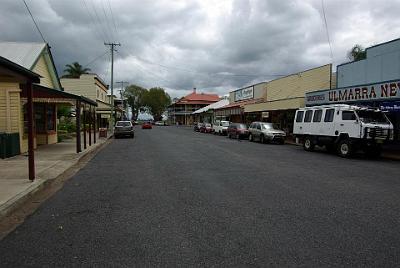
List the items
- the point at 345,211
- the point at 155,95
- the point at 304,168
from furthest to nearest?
the point at 155,95
the point at 304,168
the point at 345,211

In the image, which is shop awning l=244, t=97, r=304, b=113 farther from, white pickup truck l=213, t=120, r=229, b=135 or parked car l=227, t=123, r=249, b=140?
white pickup truck l=213, t=120, r=229, b=135

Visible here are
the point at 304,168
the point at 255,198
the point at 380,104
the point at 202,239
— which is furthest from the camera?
the point at 380,104

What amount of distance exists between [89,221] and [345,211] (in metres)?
4.58

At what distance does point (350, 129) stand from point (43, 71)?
58.8 ft

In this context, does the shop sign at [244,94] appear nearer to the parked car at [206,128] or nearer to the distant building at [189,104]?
the parked car at [206,128]

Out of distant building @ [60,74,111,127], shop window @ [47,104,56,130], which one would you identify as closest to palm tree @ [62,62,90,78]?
distant building @ [60,74,111,127]

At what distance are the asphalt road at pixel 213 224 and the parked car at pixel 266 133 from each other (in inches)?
689

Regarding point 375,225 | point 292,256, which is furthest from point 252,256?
point 375,225

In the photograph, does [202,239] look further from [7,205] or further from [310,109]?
[310,109]

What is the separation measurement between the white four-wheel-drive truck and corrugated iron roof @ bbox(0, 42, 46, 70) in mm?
15926

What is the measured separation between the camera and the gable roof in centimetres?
2137

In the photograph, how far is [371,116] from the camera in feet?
61.6

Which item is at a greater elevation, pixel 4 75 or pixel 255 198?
pixel 4 75

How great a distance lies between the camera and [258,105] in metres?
37.8
